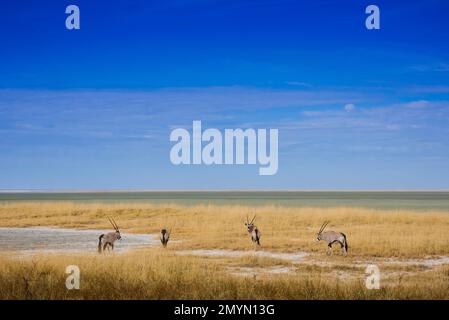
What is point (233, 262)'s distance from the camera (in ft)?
61.2

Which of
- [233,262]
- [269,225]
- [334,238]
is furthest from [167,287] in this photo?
[269,225]

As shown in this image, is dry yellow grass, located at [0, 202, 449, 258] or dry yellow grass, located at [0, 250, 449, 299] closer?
dry yellow grass, located at [0, 250, 449, 299]

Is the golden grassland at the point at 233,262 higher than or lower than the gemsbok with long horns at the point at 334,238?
lower

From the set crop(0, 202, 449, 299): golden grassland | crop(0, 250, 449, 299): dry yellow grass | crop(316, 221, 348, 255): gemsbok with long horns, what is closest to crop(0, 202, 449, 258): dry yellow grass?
crop(0, 202, 449, 299): golden grassland

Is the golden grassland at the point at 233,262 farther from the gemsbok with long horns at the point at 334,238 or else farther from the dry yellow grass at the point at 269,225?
the gemsbok with long horns at the point at 334,238

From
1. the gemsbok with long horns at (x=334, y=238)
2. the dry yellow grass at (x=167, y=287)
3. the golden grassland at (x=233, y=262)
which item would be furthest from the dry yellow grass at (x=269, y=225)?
the dry yellow grass at (x=167, y=287)

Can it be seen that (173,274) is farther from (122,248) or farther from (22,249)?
(22,249)

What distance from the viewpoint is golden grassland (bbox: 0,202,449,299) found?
37.9ft

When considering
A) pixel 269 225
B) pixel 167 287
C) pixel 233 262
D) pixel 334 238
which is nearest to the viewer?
pixel 167 287

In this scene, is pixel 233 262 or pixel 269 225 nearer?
pixel 233 262

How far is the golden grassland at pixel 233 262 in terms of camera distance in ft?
37.9

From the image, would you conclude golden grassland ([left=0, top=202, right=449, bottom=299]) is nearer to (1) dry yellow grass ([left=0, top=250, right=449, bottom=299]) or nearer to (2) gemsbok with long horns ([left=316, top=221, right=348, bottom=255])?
(1) dry yellow grass ([left=0, top=250, right=449, bottom=299])

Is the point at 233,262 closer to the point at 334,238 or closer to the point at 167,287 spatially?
the point at 334,238

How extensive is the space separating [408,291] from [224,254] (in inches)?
402
